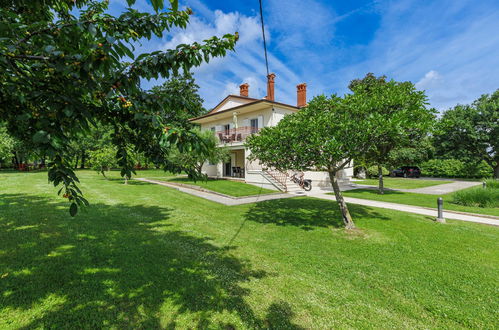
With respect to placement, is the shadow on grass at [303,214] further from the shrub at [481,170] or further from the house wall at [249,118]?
the shrub at [481,170]

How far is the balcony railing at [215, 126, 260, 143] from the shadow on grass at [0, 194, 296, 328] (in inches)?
560

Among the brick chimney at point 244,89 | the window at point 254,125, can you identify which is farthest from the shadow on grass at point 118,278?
the brick chimney at point 244,89

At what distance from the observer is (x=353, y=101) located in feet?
20.5

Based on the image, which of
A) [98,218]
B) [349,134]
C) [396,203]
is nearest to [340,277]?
[349,134]

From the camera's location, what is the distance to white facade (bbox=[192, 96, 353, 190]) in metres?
17.9

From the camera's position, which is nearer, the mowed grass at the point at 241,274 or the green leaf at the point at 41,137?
the green leaf at the point at 41,137

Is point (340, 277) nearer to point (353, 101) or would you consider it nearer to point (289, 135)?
point (289, 135)

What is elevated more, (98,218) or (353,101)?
(353,101)

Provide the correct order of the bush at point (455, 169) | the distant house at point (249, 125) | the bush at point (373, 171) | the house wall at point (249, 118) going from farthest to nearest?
the bush at point (455, 169)
the bush at point (373, 171)
the house wall at point (249, 118)
the distant house at point (249, 125)

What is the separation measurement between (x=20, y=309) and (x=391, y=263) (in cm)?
606

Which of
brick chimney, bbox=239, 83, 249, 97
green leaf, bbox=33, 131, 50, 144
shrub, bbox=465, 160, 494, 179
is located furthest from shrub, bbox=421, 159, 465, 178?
green leaf, bbox=33, 131, 50, 144

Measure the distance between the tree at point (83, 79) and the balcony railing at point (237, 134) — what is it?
652 inches

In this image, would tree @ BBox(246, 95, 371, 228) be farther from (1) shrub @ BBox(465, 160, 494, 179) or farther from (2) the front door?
(1) shrub @ BBox(465, 160, 494, 179)

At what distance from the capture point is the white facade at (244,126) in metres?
17.9
